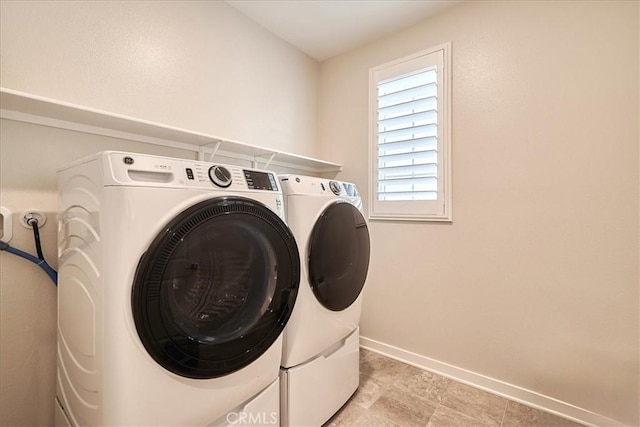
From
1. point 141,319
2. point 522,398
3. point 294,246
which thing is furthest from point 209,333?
point 522,398

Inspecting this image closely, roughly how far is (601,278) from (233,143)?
6.64 ft

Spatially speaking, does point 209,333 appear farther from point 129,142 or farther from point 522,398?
point 522,398

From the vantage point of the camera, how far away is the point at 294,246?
42.1 inches

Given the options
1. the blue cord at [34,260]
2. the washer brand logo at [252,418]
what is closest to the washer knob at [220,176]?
the washer brand logo at [252,418]

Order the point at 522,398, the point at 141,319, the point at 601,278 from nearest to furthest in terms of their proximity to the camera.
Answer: the point at 141,319, the point at 601,278, the point at 522,398

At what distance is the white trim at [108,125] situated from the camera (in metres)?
1.02

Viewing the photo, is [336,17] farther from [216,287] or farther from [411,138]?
[216,287]

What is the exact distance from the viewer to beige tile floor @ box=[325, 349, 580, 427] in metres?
1.39

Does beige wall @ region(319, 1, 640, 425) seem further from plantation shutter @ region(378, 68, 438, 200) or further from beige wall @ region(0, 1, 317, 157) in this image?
beige wall @ region(0, 1, 317, 157)

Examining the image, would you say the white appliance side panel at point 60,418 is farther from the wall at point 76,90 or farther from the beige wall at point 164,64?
the beige wall at point 164,64

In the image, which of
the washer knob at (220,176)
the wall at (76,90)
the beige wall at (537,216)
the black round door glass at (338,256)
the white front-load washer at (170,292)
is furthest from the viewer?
the beige wall at (537,216)

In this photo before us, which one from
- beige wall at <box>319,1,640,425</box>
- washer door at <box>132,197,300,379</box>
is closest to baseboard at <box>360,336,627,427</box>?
beige wall at <box>319,1,640,425</box>

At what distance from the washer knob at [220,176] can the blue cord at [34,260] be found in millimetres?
880

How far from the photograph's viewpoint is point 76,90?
123cm
